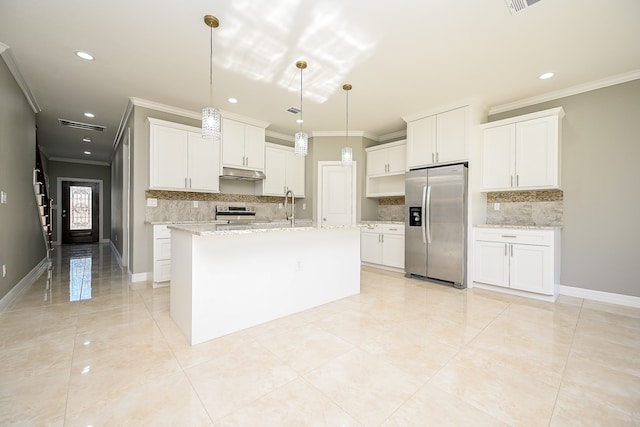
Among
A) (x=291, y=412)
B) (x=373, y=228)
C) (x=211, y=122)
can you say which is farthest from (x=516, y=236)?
(x=211, y=122)

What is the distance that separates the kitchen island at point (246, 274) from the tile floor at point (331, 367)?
15cm

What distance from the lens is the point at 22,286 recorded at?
3.46m

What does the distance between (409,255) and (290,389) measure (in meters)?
3.18

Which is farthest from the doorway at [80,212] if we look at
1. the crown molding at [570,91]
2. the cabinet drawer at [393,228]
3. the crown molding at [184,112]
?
the crown molding at [570,91]

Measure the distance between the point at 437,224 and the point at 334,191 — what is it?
2.16 m

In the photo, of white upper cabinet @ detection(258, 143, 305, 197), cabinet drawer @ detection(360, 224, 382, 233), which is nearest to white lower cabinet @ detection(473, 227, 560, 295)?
cabinet drawer @ detection(360, 224, 382, 233)

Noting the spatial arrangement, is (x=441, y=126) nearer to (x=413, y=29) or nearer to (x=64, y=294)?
(x=413, y=29)

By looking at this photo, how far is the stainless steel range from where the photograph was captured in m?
4.67

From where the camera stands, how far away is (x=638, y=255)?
307 cm

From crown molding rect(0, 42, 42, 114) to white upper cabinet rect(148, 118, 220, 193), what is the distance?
1.33 metres

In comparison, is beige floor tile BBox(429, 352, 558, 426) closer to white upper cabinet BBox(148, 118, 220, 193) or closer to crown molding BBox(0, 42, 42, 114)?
white upper cabinet BBox(148, 118, 220, 193)

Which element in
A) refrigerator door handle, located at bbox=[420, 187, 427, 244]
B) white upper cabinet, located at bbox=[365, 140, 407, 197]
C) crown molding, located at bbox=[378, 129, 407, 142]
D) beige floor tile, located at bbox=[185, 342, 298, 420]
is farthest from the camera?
A: crown molding, located at bbox=[378, 129, 407, 142]

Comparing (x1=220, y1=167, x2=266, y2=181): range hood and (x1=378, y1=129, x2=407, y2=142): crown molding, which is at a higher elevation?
(x1=378, y1=129, x2=407, y2=142): crown molding

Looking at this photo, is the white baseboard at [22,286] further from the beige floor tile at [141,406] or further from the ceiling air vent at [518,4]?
the ceiling air vent at [518,4]
